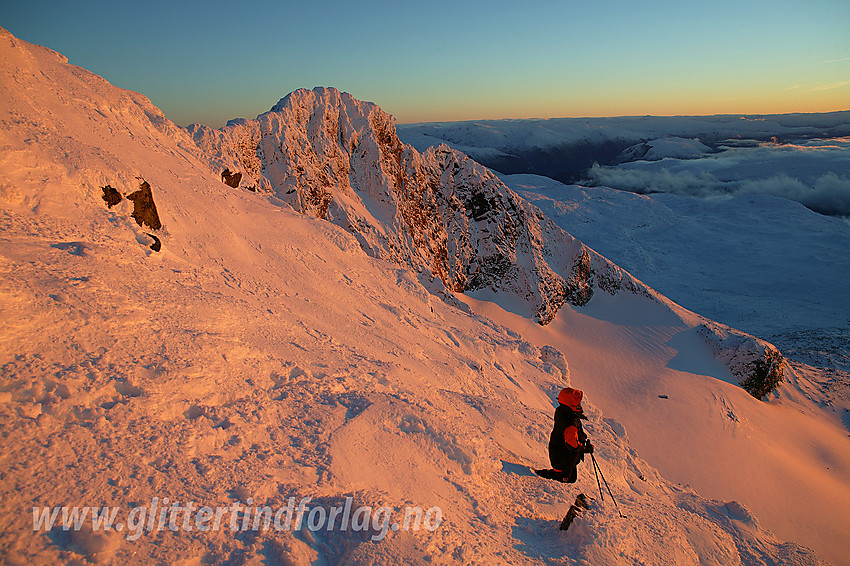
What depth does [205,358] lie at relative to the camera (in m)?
5.42

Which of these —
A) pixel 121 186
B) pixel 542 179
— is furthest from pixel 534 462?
pixel 542 179

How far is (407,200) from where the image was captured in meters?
26.1

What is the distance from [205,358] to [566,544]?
4987mm

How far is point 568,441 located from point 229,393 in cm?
464

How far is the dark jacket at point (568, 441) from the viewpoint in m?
5.77

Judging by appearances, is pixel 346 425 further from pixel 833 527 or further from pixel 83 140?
pixel 833 527

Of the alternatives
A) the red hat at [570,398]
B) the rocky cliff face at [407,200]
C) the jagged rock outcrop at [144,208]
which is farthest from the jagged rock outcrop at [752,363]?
the jagged rock outcrop at [144,208]

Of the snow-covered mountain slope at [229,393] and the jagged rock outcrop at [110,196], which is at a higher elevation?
the jagged rock outcrop at [110,196]

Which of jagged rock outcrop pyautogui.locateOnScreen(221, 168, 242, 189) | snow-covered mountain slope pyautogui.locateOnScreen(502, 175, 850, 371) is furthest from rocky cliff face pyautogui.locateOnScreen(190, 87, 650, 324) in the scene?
snow-covered mountain slope pyautogui.locateOnScreen(502, 175, 850, 371)

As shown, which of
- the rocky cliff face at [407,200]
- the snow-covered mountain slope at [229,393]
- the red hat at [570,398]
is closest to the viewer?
the snow-covered mountain slope at [229,393]

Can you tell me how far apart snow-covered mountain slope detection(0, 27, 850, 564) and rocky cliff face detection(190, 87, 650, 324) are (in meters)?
7.43

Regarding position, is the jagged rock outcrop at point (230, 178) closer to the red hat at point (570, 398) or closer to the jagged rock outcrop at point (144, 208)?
the jagged rock outcrop at point (144, 208)

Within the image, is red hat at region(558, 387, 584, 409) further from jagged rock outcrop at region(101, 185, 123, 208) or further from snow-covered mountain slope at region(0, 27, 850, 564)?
jagged rock outcrop at region(101, 185, 123, 208)

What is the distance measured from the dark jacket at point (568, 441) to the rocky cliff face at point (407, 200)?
53.0 feet
